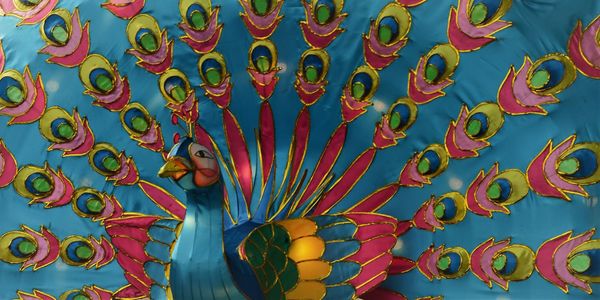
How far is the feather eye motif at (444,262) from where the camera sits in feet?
6.84

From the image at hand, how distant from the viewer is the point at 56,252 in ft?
7.44

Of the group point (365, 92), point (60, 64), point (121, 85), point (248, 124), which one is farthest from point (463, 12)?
point (60, 64)

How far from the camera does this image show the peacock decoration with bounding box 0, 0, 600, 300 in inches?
77.6

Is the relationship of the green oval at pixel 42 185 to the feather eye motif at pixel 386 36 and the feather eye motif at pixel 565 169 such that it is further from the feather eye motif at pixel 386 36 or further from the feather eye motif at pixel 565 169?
the feather eye motif at pixel 565 169

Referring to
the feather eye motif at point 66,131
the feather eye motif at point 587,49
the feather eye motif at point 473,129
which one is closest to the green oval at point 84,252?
the feather eye motif at point 66,131

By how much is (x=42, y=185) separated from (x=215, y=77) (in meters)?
0.76

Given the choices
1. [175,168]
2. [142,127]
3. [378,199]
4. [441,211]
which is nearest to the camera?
[175,168]

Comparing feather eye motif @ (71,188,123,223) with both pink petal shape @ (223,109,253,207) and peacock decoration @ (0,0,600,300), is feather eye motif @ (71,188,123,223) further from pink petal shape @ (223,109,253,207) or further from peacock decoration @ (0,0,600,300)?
pink petal shape @ (223,109,253,207)

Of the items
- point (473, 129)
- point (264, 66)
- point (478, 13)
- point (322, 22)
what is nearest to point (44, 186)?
point (264, 66)

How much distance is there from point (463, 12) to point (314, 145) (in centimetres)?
71

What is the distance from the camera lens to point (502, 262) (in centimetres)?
202

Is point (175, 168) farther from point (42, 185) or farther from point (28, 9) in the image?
point (28, 9)

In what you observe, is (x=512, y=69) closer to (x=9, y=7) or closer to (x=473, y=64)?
(x=473, y=64)

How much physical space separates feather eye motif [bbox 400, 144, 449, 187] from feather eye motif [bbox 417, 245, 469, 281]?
24 centimetres
